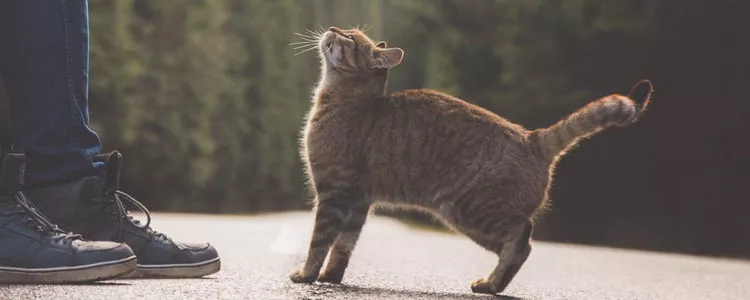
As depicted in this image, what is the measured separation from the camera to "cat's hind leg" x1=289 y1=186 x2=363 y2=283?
4.39 metres

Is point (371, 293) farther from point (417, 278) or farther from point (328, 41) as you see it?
point (328, 41)

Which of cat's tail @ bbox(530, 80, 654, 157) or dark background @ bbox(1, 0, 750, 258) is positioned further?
dark background @ bbox(1, 0, 750, 258)

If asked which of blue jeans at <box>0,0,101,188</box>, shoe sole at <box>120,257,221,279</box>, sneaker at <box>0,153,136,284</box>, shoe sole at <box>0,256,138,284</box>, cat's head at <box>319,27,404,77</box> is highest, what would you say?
blue jeans at <box>0,0,101,188</box>

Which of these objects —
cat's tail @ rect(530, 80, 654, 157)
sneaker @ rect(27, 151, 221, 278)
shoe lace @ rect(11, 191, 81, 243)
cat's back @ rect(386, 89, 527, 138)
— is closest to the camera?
shoe lace @ rect(11, 191, 81, 243)

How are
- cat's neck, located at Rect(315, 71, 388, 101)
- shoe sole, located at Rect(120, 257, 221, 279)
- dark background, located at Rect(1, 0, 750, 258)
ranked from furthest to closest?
1. dark background, located at Rect(1, 0, 750, 258)
2. cat's neck, located at Rect(315, 71, 388, 101)
3. shoe sole, located at Rect(120, 257, 221, 279)

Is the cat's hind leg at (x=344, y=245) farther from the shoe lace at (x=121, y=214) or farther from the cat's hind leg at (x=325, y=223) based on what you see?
the shoe lace at (x=121, y=214)

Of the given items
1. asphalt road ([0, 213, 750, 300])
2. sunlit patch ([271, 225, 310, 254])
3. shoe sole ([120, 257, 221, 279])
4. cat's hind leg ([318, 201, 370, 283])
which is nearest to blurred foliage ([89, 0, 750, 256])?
asphalt road ([0, 213, 750, 300])

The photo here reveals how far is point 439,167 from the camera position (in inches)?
176

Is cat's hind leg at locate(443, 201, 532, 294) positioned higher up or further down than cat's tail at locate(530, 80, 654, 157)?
further down

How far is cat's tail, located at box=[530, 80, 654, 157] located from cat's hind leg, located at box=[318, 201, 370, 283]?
838mm

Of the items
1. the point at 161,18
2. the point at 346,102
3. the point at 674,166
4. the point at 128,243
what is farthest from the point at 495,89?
the point at 161,18

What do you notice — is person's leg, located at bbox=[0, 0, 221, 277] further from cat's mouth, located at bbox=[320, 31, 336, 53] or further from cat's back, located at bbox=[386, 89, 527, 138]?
cat's mouth, located at bbox=[320, 31, 336, 53]

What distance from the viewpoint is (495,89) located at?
1527cm

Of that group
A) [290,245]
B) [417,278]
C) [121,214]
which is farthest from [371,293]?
[290,245]
